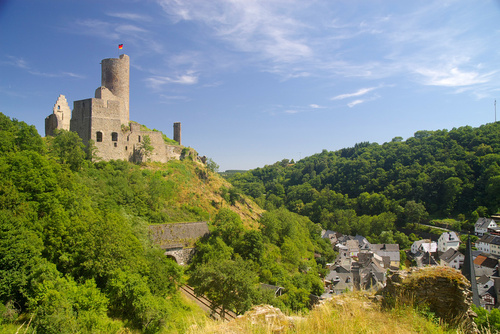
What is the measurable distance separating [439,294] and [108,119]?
28.3 m

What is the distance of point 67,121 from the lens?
2780 cm

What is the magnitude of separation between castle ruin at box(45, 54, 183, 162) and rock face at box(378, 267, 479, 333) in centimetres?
2623

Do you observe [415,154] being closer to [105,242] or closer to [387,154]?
[387,154]

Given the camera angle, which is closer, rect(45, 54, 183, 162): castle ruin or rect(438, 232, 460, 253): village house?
rect(45, 54, 183, 162): castle ruin

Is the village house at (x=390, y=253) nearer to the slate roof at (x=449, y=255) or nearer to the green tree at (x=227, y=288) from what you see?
the slate roof at (x=449, y=255)

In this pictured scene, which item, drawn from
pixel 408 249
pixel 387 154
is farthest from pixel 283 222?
pixel 387 154

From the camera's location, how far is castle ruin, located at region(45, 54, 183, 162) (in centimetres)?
2661

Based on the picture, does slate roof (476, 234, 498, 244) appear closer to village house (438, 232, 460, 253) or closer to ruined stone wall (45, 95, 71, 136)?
village house (438, 232, 460, 253)

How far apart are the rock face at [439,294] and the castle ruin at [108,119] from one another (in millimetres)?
26230

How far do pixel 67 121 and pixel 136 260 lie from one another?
64.1 feet

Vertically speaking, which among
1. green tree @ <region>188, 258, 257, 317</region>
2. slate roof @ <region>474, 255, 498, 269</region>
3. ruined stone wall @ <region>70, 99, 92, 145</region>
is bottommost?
slate roof @ <region>474, 255, 498, 269</region>

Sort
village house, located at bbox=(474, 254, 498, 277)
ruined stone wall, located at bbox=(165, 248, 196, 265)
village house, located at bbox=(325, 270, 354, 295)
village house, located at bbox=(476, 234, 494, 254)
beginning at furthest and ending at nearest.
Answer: village house, located at bbox=(476, 234, 494, 254) → village house, located at bbox=(474, 254, 498, 277) → village house, located at bbox=(325, 270, 354, 295) → ruined stone wall, located at bbox=(165, 248, 196, 265)

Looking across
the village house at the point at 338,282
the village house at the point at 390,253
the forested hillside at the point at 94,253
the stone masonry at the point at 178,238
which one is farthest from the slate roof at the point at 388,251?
the stone masonry at the point at 178,238

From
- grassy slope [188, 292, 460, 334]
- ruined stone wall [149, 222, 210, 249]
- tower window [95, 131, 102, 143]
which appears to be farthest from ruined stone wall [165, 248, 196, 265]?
grassy slope [188, 292, 460, 334]
